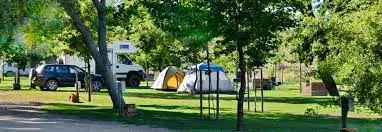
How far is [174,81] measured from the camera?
41.6m

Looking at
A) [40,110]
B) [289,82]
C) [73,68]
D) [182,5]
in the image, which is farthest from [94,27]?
[289,82]

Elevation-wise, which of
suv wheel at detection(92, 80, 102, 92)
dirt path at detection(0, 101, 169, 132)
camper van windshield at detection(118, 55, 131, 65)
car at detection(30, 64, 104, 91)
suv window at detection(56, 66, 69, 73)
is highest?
camper van windshield at detection(118, 55, 131, 65)

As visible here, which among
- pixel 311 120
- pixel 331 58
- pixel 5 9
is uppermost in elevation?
pixel 5 9

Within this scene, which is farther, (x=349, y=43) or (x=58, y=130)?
(x=58, y=130)

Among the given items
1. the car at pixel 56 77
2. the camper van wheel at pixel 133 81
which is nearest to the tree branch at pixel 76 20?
the car at pixel 56 77

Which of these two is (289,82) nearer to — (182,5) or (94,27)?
(94,27)

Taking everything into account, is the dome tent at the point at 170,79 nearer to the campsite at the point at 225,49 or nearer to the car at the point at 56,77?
the car at the point at 56,77

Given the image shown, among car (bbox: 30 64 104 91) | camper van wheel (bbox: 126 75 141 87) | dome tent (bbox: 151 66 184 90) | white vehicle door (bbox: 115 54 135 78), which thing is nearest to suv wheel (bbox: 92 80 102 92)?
car (bbox: 30 64 104 91)

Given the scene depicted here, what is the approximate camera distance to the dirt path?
1514cm

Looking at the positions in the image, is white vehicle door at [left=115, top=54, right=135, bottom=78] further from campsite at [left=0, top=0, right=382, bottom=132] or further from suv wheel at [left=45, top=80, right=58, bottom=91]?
campsite at [left=0, top=0, right=382, bottom=132]

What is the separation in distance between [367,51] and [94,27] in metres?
16.0

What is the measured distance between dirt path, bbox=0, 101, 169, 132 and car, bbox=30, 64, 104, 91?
598 inches

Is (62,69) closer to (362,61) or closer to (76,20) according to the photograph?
(76,20)

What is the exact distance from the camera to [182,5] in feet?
58.5
